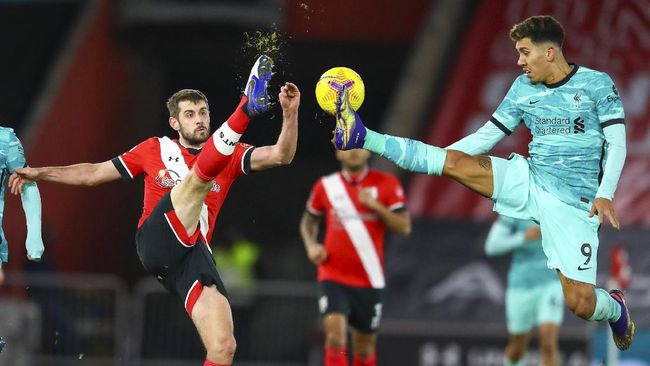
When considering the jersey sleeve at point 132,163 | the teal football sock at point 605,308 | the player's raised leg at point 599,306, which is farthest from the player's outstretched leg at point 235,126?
the teal football sock at point 605,308

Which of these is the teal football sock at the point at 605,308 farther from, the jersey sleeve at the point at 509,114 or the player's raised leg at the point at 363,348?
the player's raised leg at the point at 363,348

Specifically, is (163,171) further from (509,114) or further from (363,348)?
(363,348)

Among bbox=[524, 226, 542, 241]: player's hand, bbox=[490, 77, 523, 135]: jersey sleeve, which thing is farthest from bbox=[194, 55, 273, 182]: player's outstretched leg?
bbox=[524, 226, 542, 241]: player's hand

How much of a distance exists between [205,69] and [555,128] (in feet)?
40.6

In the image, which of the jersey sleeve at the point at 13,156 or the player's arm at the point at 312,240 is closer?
the jersey sleeve at the point at 13,156

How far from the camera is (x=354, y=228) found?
11508 mm

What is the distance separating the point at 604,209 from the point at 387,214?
3.23 metres

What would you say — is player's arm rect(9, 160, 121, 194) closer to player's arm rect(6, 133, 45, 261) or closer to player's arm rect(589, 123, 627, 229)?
player's arm rect(6, 133, 45, 261)

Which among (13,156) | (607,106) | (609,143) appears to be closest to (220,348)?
(13,156)

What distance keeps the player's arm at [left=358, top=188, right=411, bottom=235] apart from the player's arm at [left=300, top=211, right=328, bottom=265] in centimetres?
55

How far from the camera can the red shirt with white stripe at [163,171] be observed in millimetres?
8984

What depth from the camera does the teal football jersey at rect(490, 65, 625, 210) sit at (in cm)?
862

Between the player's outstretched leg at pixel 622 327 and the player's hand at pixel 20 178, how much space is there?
4.05m

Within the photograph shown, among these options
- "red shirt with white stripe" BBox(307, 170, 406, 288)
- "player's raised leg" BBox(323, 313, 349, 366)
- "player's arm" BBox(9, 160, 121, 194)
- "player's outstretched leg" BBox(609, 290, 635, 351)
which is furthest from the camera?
"red shirt with white stripe" BBox(307, 170, 406, 288)
